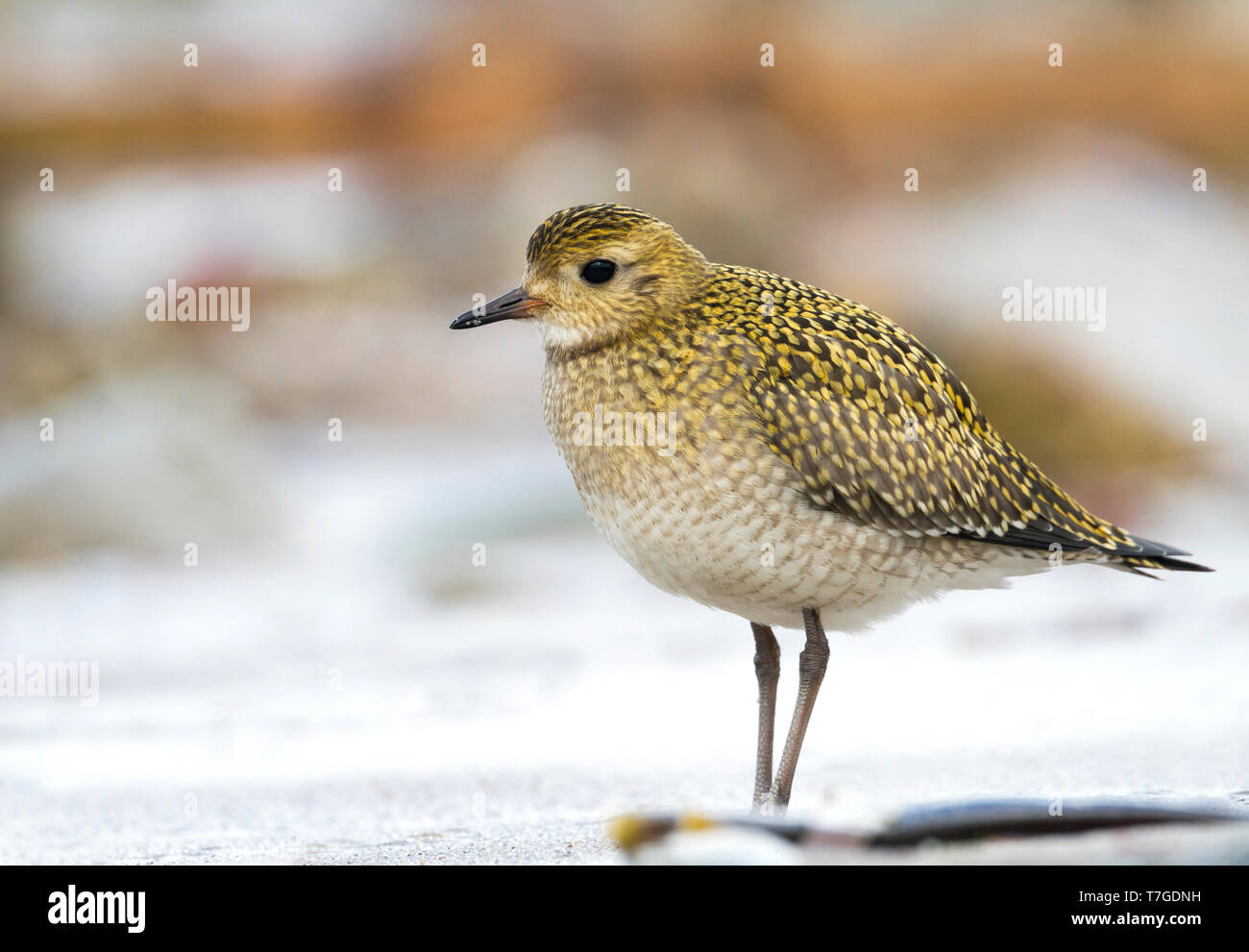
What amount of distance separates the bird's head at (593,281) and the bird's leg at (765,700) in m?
0.96

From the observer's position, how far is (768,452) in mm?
4172

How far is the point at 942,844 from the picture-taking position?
3352 mm

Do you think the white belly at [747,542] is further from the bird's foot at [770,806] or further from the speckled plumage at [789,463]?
the bird's foot at [770,806]

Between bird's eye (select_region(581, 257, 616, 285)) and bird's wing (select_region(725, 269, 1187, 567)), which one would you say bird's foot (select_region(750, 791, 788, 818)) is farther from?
bird's eye (select_region(581, 257, 616, 285))

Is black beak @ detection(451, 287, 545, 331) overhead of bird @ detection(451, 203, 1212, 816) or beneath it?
overhead

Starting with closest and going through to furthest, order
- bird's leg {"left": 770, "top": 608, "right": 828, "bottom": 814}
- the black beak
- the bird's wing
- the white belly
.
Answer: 1. the white belly
2. the bird's wing
3. bird's leg {"left": 770, "top": 608, "right": 828, "bottom": 814}
4. the black beak

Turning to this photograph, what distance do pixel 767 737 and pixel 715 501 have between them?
82cm

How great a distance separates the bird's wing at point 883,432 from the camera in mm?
4250

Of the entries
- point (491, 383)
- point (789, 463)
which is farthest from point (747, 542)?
point (491, 383)

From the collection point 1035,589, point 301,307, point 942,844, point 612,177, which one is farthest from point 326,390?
point 942,844

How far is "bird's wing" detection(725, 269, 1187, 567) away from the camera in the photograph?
4.25 metres

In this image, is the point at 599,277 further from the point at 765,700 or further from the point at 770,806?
the point at 770,806

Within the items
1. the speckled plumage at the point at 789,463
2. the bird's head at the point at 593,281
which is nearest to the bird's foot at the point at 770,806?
the speckled plumage at the point at 789,463

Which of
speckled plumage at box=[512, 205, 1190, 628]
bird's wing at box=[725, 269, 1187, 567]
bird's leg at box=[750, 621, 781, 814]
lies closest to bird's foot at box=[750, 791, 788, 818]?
bird's leg at box=[750, 621, 781, 814]
